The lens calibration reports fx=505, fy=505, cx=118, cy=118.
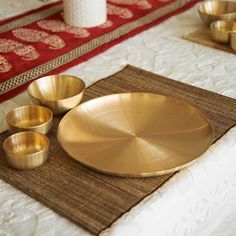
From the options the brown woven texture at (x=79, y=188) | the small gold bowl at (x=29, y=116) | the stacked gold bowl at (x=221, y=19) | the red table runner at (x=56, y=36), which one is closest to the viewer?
the brown woven texture at (x=79, y=188)

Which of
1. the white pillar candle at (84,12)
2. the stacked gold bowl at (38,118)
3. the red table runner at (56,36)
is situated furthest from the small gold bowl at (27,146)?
the white pillar candle at (84,12)

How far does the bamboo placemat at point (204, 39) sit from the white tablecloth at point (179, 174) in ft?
0.07

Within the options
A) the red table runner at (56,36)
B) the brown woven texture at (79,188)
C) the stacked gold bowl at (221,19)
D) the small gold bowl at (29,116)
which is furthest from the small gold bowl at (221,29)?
the small gold bowl at (29,116)

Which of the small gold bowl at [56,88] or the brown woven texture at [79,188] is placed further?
the small gold bowl at [56,88]

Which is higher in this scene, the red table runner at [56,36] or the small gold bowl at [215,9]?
the small gold bowl at [215,9]

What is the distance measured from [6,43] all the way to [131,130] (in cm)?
53

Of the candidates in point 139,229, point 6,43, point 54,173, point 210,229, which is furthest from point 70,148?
point 6,43

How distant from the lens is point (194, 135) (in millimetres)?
863

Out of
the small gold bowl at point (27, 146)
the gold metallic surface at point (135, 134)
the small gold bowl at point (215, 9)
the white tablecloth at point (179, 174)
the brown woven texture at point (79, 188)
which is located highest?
the small gold bowl at point (215, 9)

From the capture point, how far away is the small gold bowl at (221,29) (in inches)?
49.6

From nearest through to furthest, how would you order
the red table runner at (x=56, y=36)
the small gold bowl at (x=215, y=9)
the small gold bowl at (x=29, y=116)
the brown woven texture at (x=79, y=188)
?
the brown woven texture at (x=79, y=188), the small gold bowl at (x=29, y=116), the red table runner at (x=56, y=36), the small gold bowl at (x=215, y=9)

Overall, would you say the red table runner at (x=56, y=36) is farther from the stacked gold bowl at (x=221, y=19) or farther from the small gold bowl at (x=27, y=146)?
the small gold bowl at (x=27, y=146)

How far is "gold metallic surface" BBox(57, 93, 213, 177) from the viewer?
0.80m

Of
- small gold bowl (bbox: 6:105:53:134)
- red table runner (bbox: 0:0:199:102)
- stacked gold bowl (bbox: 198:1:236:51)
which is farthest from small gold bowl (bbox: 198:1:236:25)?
small gold bowl (bbox: 6:105:53:134)
